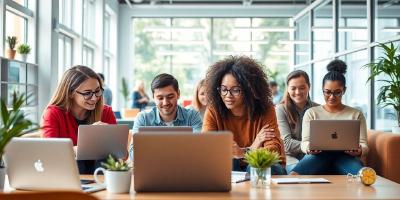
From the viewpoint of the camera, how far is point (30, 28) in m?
→ 6.05

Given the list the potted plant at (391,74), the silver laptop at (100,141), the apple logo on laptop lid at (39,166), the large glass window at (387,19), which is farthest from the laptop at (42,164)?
the large glass window at (387,19)

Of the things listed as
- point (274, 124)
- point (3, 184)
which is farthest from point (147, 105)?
point (3, 184)

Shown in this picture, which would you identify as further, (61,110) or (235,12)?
(235,12)

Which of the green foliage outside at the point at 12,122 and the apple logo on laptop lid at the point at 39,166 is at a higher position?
the green foliage outside at the point at 12,122

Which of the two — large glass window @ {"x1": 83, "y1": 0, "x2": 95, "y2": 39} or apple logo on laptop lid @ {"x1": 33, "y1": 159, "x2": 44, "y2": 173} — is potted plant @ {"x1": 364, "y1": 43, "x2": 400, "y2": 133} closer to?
apple logo on laptop lid @ {"x1": 33, "y1": 159, "x2": 44, "y2": 173}

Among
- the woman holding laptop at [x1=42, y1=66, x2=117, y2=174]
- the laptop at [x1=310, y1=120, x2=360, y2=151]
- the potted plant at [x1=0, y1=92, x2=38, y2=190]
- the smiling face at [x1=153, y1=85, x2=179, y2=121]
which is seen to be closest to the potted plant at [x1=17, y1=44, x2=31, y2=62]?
the woman holding laptop at [x1=42, y1=66, x2=117, y2=174]

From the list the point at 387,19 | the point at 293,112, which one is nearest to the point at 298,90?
the point at 293,112

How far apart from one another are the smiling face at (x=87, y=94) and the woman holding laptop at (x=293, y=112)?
1.56m

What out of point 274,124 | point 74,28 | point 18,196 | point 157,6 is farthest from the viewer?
point 157,6

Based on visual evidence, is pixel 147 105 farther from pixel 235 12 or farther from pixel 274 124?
pixel 274 124

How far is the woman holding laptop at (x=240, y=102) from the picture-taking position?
2.82m

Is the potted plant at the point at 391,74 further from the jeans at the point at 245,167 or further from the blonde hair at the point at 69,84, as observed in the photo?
the blonde hair at the point at 69,84

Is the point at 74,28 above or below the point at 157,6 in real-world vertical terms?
below

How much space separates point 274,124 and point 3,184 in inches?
57.8
